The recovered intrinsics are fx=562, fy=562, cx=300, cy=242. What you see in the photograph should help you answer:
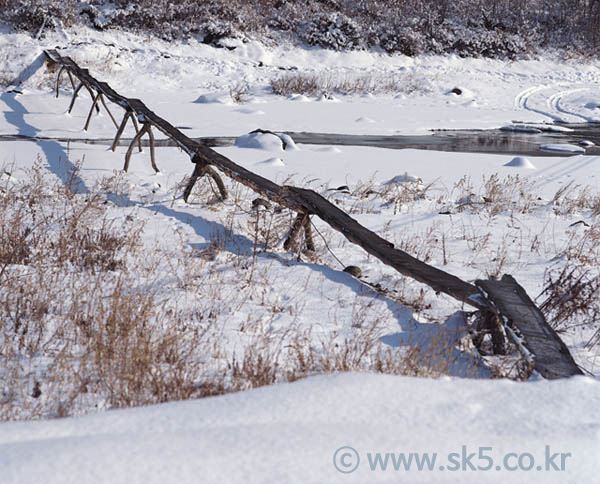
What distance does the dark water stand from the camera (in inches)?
425

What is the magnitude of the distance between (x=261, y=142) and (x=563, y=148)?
627 centimetres

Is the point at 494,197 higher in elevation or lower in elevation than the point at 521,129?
higher

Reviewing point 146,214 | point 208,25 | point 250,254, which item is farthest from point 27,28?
point 250,254

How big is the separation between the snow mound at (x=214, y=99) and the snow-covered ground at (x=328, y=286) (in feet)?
0.20

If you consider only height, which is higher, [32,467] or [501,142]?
[32,467]

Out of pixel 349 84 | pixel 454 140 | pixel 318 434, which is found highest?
pixel 318 434

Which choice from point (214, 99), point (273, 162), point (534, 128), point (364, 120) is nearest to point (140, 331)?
point (273, 162)

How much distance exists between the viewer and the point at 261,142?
32.7 ft

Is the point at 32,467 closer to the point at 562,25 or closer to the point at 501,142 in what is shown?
the point at 501,142

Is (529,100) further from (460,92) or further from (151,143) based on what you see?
(151,143)

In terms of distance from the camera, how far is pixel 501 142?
12375mm

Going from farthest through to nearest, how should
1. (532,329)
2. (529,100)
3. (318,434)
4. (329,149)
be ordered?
(529,100)
(329,149)
(532,329)
(318,434)

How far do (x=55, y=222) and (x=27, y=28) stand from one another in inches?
650

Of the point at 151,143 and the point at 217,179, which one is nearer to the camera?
the point at 217,179
